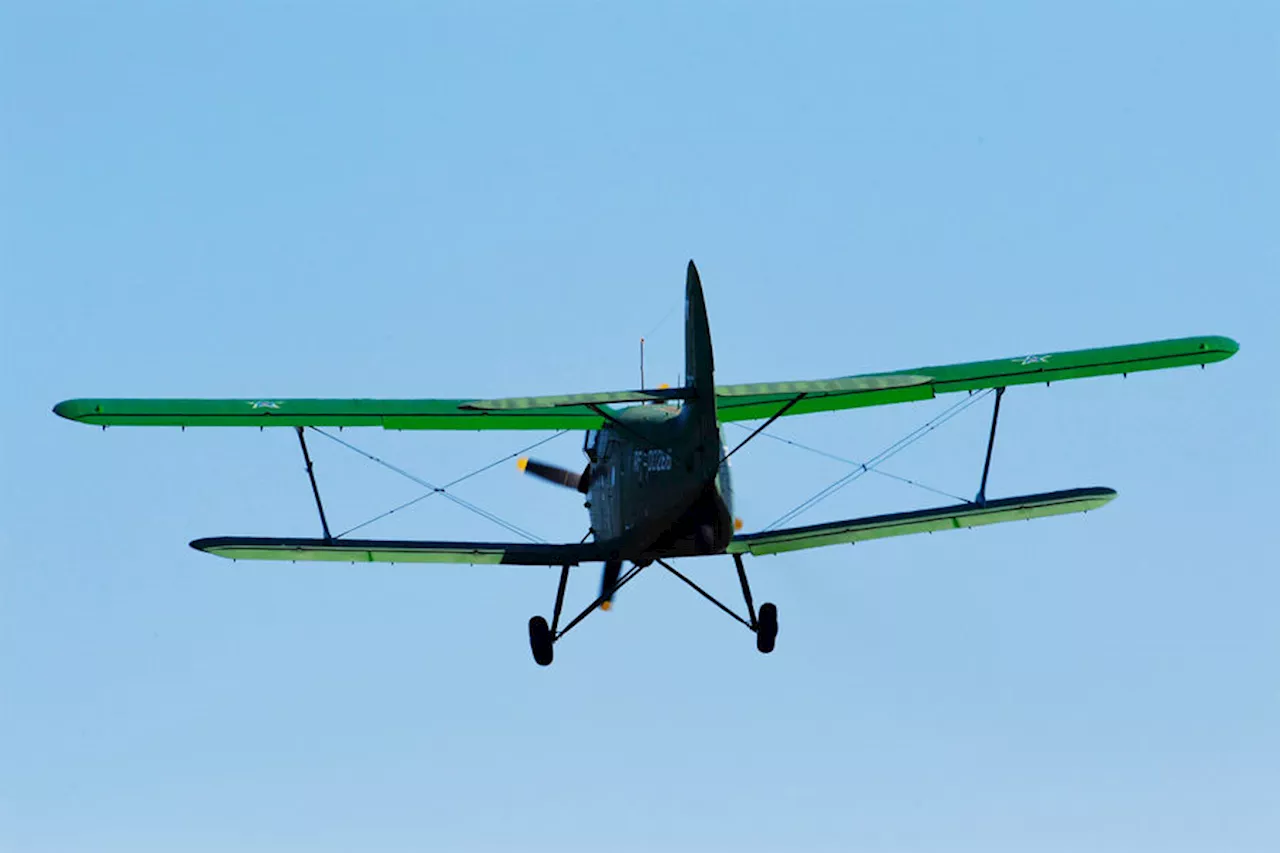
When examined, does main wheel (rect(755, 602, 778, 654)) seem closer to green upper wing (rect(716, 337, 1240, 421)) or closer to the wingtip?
green upper wing (rect(716, 337, 1240, 421))

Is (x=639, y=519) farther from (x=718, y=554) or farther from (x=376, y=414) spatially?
(x=376, y=414)

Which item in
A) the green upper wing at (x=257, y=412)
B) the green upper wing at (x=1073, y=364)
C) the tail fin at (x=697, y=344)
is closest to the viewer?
the tail fin at (x=697, y=344)

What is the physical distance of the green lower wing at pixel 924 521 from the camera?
2231cm

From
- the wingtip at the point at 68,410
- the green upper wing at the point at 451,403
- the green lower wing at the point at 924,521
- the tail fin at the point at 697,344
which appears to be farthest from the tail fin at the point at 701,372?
the wingtip at the point at 68,410

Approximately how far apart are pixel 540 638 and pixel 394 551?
6.23 feet

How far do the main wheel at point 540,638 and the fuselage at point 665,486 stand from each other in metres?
1.28

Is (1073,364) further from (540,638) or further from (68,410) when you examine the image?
(68,410)

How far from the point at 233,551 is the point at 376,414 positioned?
2.18 meters

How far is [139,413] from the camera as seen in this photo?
22.9m

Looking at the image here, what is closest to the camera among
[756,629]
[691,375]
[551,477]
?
[691,375]

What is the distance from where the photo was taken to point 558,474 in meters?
24.9

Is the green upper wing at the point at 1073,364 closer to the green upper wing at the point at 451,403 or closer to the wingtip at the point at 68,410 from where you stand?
the green upper wing at the point at 451,403

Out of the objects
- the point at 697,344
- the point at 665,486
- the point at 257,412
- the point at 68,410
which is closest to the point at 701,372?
the point at 697,344

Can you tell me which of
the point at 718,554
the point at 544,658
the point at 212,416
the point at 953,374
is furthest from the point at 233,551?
the point at 953,374
